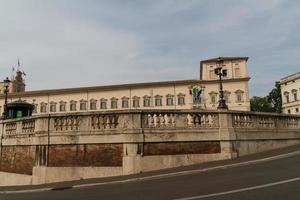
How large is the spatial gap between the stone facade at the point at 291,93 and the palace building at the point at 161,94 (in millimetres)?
10951

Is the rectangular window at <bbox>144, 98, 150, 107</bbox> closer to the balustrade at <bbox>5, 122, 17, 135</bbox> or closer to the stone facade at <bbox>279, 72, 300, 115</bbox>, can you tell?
the stone facade at <bbox>279, 72, 300, 115</bbox>

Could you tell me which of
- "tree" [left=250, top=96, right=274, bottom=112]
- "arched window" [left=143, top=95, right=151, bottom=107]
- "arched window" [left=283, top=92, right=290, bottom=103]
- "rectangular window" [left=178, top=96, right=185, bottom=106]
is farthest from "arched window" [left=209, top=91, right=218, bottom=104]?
"arched window" [left=283, top=92, right=290, bottom=103]

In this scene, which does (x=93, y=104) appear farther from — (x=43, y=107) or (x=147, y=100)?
(x=147, y=100)

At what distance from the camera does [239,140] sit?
51.6ft

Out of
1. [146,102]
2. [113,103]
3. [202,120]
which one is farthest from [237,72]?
[202,120]

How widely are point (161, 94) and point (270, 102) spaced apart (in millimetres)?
35001

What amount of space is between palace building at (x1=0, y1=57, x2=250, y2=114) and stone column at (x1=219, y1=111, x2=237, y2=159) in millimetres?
74812

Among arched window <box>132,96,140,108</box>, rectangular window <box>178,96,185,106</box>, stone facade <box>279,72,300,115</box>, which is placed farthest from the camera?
arched window <box>132,96,140,108</box>

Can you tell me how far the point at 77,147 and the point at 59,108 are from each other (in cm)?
8988

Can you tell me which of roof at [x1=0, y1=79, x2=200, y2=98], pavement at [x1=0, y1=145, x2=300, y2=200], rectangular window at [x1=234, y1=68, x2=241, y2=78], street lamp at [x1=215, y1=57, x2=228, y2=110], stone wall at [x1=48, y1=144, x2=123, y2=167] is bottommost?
pavement at [x1=0, y1=145, x2=300, y2=200]

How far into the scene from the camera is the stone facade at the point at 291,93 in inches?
3509

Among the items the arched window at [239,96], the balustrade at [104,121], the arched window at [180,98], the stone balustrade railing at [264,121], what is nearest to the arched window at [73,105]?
the arched window at [180,98]

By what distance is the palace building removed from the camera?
9300 cm

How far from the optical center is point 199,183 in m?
10.6
